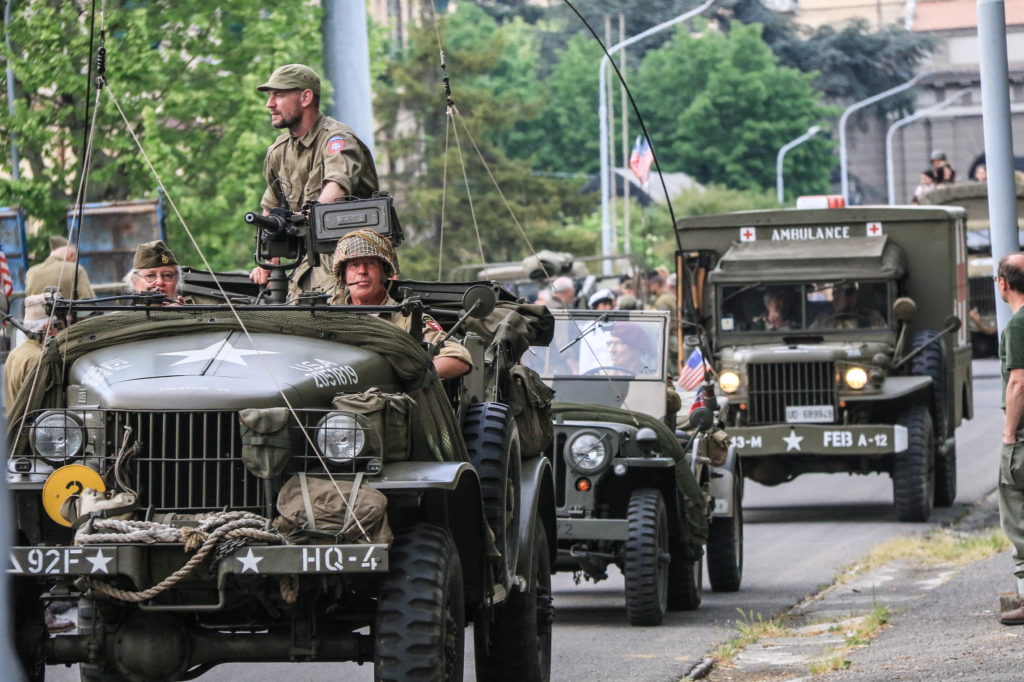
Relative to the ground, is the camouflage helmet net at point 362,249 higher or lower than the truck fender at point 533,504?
higher

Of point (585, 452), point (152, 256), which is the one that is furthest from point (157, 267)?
point (585, 452)

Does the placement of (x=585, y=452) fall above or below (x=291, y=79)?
below

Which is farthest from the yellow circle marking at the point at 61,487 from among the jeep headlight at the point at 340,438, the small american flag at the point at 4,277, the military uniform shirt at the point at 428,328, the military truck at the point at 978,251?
the military truck at the point at 978,251

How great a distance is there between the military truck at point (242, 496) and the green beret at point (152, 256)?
10.3ft

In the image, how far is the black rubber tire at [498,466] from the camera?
7.95m

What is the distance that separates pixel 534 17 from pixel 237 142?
269 ft

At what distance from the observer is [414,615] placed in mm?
6793

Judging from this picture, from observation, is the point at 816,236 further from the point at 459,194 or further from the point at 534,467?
the point at 459,194

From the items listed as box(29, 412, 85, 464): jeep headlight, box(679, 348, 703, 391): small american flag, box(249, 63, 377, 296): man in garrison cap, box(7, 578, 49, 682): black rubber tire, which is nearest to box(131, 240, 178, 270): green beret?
box(249, 63, 377, 296): man in garrison cap

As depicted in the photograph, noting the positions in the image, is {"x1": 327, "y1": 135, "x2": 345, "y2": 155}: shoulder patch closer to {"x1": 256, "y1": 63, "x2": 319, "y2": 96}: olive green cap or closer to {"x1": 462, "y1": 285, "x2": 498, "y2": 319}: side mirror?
{"x1": 256, "y1": 63, "x2": 319, "y2": 96}: olive green cap

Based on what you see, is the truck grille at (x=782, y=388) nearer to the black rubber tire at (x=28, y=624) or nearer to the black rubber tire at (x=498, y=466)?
the black rubber tire at (x=498, y=466)

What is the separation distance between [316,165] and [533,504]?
2.13m

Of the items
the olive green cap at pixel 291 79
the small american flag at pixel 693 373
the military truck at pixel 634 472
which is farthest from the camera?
the small american flag at pixel 693 373

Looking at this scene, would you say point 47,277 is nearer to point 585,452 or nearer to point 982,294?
point 585,452
